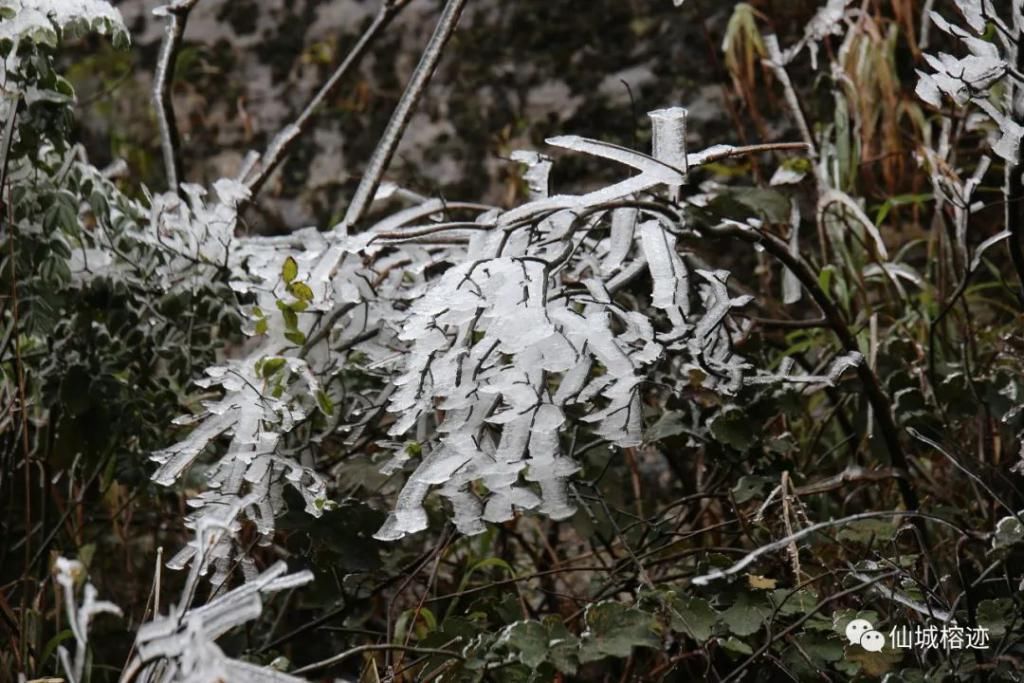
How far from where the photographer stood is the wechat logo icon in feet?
3.95

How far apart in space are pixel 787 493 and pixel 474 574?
67cm

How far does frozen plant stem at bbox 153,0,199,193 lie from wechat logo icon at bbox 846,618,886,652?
1212 millimetres

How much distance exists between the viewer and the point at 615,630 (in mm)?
1216

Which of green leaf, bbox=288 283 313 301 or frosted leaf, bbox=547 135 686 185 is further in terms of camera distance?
green leaf, bbox=288 283 313 301

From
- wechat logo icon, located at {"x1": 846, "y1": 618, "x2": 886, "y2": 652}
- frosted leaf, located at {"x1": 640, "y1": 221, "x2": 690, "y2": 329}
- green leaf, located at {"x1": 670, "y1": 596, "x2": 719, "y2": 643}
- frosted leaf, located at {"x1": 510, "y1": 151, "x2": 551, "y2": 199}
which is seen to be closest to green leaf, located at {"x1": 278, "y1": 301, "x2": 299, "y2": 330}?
frosted leaf, located at {"x1": 510, "y1": 151, "x2": 551, "y2": 199}

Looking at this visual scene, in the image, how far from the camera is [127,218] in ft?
5.16

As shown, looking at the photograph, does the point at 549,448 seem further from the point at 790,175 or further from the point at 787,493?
the point at 790,175

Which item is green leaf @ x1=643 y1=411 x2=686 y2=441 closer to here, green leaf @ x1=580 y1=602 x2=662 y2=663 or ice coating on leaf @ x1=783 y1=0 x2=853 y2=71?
green leaf @ x1=580 y1=602 x2=662 y2=663

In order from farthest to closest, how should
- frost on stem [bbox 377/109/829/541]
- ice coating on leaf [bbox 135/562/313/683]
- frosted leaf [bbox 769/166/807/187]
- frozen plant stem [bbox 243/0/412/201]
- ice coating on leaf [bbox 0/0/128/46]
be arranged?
frosted leaf [bbox 769/166/807/187], frozen plant stem [bbox 243/0/412/201], ice coating on leaf [bbox 0/0/128/46], frost on stem [bbox 377/109/829/541], ice coating on leaf [bbox 135/562/313/683]

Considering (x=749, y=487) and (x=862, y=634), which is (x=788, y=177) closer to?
(x=749, y=487)

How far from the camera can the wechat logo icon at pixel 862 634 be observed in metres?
1.20

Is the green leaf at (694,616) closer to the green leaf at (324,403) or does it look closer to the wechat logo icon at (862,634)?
the wechat logo icon at (862,634)

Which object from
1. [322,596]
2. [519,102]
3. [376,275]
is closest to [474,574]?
[322,596]

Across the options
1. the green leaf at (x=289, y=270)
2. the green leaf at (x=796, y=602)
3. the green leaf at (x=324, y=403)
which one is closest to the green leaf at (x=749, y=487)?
the green leaf at (x=796, y=602)
